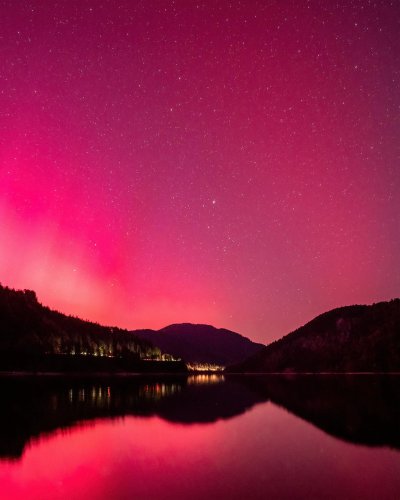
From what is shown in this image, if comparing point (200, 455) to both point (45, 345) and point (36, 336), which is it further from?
point (36, 336)

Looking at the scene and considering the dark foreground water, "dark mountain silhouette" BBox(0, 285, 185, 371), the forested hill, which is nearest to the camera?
the dark foreground water

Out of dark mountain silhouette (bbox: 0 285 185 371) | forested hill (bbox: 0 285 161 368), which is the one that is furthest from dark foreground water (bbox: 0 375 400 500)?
forested hill (bbox: 0 285 161 368)

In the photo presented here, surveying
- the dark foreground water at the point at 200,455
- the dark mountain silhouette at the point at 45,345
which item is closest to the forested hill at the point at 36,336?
the dark mountain silhouette at the point at 45,345

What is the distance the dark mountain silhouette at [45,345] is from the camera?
467 ft

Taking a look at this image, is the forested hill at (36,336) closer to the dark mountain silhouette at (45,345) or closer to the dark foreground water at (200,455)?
the dark mountain silhouette at (45,345)

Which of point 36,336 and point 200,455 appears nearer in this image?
point 200,455

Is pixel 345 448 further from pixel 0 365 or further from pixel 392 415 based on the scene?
pixel 0 365

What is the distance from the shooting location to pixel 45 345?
159625mm

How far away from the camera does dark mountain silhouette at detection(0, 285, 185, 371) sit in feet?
467

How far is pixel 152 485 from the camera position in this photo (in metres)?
13.4

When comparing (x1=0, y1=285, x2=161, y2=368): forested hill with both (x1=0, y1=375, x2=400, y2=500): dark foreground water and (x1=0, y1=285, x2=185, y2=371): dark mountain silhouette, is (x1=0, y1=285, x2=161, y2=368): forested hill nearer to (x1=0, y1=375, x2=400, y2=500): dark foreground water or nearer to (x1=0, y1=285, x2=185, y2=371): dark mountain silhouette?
(x1=0, y1=285, x2=185, y2=371): dark mountain silhouette

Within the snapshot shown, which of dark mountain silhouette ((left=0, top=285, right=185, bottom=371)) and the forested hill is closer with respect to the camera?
dark mountain silhouette ((left=0, top=285, right=185, bottom=371))

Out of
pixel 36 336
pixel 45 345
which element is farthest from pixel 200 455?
pixel 36 336

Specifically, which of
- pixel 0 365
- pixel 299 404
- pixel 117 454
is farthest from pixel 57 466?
pixel 0 365
